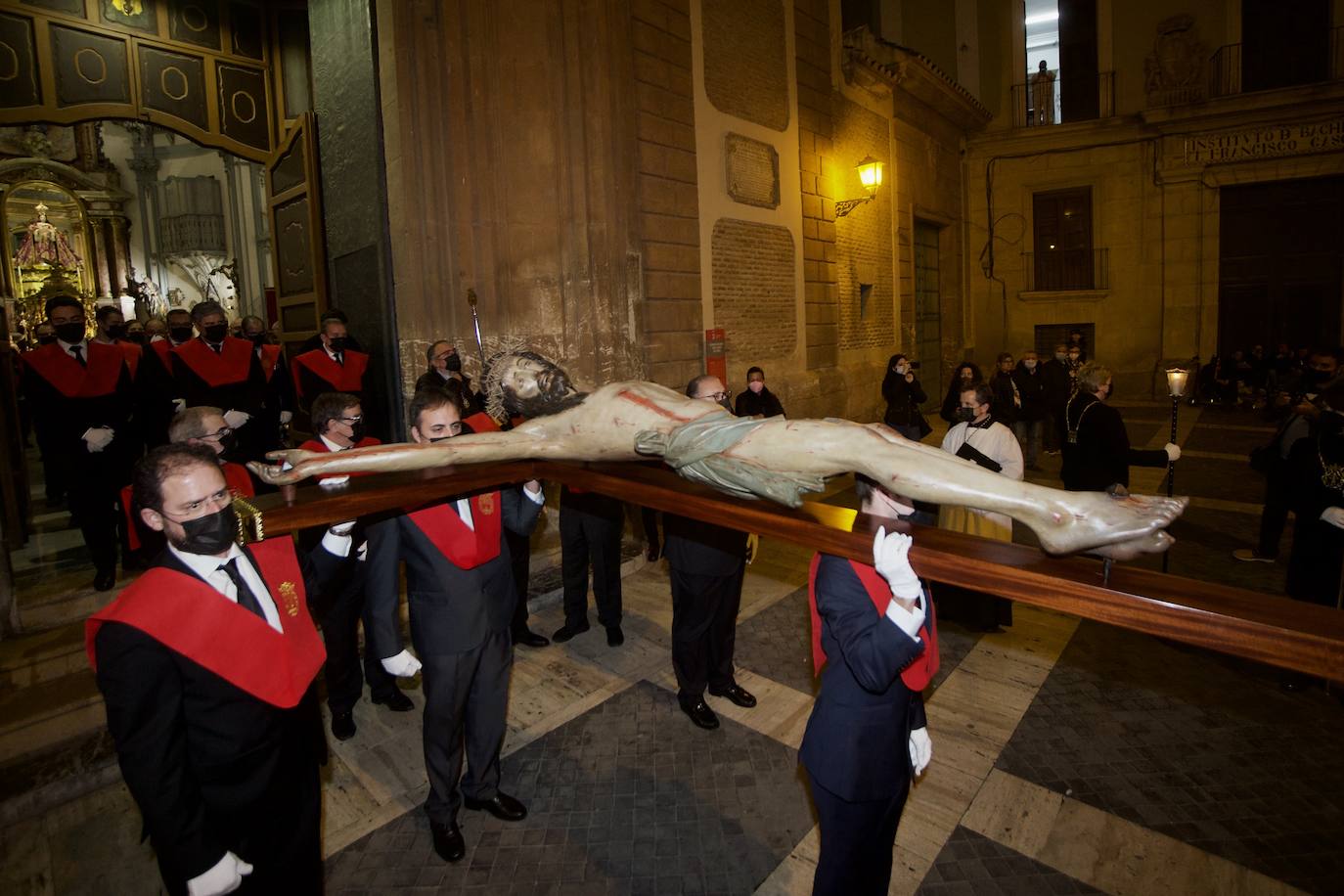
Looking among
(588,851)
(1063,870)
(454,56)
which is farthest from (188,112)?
(1063,870)

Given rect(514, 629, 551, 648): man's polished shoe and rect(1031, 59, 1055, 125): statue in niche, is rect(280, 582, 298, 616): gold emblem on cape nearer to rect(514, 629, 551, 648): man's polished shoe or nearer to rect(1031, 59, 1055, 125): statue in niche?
rect(514, 629, 551, 648): man's polished shoe

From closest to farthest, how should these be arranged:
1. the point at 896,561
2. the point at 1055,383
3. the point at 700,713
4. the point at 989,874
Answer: the point at 896,561
the point at 989,874
the point at 700,713
the point at 1055,383

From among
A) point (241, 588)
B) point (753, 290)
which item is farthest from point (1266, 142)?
point (241, 588)

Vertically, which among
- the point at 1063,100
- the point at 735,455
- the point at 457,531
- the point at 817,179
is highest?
the point at 1063,100

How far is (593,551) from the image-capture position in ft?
16.1

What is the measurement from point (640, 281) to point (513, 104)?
2015mm

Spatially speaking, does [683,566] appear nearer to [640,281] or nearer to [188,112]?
[640,281]

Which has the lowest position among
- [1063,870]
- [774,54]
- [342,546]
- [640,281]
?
[1063,870]

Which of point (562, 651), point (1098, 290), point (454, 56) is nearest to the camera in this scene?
point (562, 651)

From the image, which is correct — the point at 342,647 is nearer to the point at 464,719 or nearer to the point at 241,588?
the point at 464,719

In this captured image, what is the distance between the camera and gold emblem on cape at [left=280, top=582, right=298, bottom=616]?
7.21 ft

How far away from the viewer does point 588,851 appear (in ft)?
9.67

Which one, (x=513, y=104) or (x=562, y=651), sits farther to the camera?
(x=513, y=104)

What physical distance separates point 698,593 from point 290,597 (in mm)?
2113
